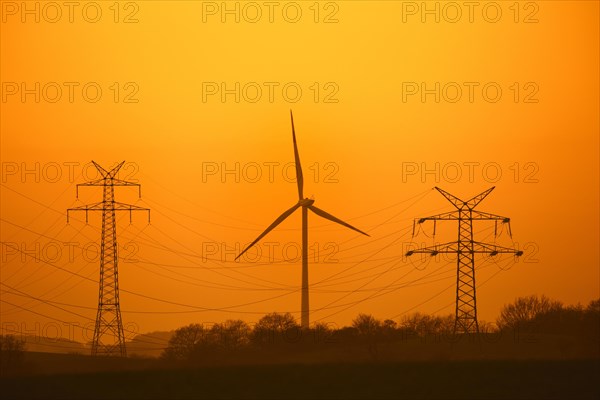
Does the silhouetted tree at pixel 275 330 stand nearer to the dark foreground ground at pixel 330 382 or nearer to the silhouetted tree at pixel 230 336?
the silhouetted tree at pixel 230 336

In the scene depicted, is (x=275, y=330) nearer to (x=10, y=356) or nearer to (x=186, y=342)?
(x=186, y=342)

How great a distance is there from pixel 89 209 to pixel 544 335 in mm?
37192

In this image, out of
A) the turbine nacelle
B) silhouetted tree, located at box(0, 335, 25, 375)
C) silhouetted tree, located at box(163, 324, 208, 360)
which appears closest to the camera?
silhouetted tree, located at box(0, 335, 25, 375)

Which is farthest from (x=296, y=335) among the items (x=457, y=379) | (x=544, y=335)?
(x=457, y=379)

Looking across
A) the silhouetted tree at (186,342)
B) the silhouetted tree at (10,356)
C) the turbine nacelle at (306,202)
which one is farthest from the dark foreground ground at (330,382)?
the silhouetted tree at (186,342)

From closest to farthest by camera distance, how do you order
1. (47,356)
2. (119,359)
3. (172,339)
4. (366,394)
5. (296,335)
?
(366,394) < (119,359) < (47,356) < (296,335) < (172,339)

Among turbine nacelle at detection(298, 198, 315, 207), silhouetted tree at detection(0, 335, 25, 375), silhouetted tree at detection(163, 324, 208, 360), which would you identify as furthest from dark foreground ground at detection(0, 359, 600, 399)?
silhouetted tree at detection(163, 324, 208, 360)

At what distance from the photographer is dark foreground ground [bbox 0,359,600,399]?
2381 inches

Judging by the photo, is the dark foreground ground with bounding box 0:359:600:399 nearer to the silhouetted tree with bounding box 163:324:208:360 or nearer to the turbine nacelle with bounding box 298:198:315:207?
the turbine nacelle with bounding box 298:198:315:207

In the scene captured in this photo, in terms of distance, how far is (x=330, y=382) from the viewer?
63125mm

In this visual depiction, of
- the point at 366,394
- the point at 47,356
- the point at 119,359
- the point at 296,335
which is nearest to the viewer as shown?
the point at 366,394

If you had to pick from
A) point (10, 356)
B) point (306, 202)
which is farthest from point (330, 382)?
point (306, 202)

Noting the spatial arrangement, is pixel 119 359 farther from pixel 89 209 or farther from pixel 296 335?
pixel 296 335

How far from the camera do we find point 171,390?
6109 cm
